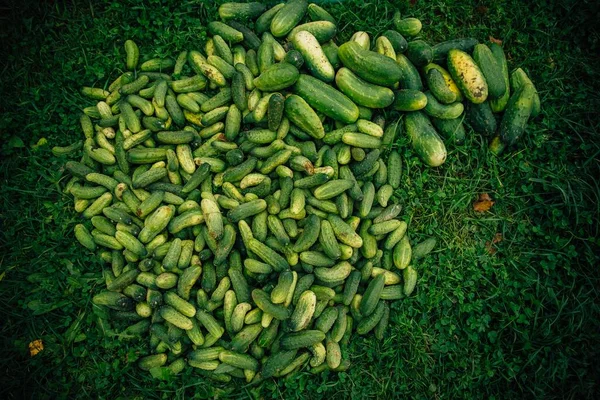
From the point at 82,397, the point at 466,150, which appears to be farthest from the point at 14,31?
the point at 466,150

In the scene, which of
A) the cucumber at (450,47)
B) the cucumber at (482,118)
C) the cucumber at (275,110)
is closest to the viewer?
the cucumber at (275,110)

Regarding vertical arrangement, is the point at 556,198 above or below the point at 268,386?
above

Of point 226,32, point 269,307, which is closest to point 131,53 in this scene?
point 226,32

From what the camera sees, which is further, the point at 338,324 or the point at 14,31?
the point at 14,31

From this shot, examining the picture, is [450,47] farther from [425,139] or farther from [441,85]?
[425,139]

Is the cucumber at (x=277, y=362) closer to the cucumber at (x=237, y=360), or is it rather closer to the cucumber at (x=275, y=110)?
the cucumber at (x=237, y=360)

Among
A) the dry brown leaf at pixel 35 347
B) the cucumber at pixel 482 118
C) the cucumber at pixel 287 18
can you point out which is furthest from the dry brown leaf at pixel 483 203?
the dry brown leaf at pixel 35 347

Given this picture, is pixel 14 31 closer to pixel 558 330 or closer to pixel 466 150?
pixel 466 150
